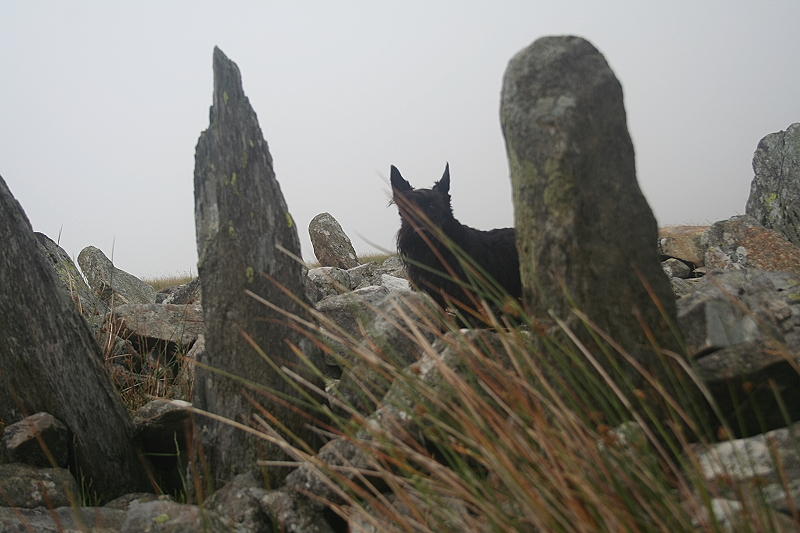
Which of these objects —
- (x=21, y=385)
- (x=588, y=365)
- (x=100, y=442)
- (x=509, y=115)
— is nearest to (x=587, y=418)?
(x=588, y=365)

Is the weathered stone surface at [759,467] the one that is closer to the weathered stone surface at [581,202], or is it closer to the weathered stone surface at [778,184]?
the weathered stone surface at [581,202]

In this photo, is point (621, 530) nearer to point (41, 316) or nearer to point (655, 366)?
point (655, 366)

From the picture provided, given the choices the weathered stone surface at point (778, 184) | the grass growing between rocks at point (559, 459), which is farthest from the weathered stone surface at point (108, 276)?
the weathered stone surface at point (778, 184)

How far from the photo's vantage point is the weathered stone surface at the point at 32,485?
12.2 ft

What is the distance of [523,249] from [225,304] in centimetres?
185

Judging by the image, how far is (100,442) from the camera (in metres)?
4.50

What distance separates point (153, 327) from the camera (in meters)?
7.05

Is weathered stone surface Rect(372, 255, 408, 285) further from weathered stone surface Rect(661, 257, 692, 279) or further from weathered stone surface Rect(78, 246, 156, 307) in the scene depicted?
weathered stone surface Rect(661, 257, 692, 279)

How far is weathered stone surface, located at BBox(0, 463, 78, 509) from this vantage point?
3719mm

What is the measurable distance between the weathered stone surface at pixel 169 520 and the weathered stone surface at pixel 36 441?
4.06ft

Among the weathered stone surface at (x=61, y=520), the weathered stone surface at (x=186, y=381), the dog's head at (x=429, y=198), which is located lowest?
the weathered stone surface at (x=61, y=520)

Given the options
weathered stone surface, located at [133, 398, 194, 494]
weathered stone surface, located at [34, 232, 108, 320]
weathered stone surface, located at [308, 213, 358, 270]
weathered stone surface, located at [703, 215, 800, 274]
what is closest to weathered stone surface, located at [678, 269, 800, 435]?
weathered stone surface, located at [133, 398, 194, 494]

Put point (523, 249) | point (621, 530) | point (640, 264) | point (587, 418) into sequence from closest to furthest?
point (621, 530) → point (587, 418) → point (640, 264) → point (523, 249)

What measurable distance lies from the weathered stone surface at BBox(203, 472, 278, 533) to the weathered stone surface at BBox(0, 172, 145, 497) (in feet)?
4.26
